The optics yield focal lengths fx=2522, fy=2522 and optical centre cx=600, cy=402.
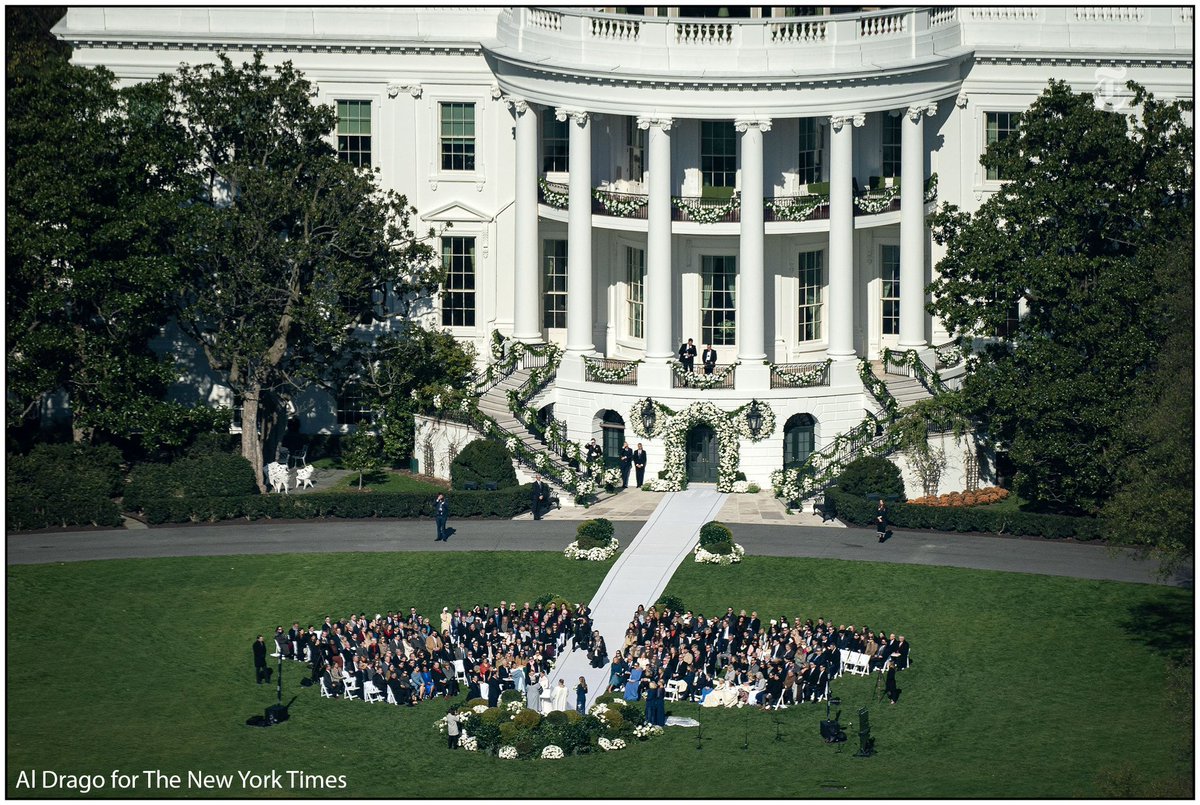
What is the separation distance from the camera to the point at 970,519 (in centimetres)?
7819

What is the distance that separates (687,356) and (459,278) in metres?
10.2

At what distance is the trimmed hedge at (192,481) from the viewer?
80.5 m

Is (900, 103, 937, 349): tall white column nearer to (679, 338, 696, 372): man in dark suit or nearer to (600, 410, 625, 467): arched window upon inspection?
(679, 338, 696, 372): man in dark suit

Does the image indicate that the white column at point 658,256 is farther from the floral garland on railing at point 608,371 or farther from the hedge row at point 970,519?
the hedge row at point 970,519

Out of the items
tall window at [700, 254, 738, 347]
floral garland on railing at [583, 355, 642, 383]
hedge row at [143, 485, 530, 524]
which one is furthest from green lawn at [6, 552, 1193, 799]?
tall window at [700, 254, 738, 347]

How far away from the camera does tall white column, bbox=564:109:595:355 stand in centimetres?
8404

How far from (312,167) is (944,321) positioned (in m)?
21.1

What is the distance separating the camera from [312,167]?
270 feet

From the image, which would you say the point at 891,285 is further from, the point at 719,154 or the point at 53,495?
the point at 53,495

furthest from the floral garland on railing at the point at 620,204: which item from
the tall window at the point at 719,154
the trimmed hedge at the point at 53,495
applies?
the trimmed hedge at the point at 53,495

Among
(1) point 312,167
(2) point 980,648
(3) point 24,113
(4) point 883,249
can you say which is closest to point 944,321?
(4) point 883,249

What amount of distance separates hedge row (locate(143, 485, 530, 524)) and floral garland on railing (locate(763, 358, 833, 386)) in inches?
388

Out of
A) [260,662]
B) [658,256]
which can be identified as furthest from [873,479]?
[260,662]

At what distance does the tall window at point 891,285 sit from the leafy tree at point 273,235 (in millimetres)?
16584
